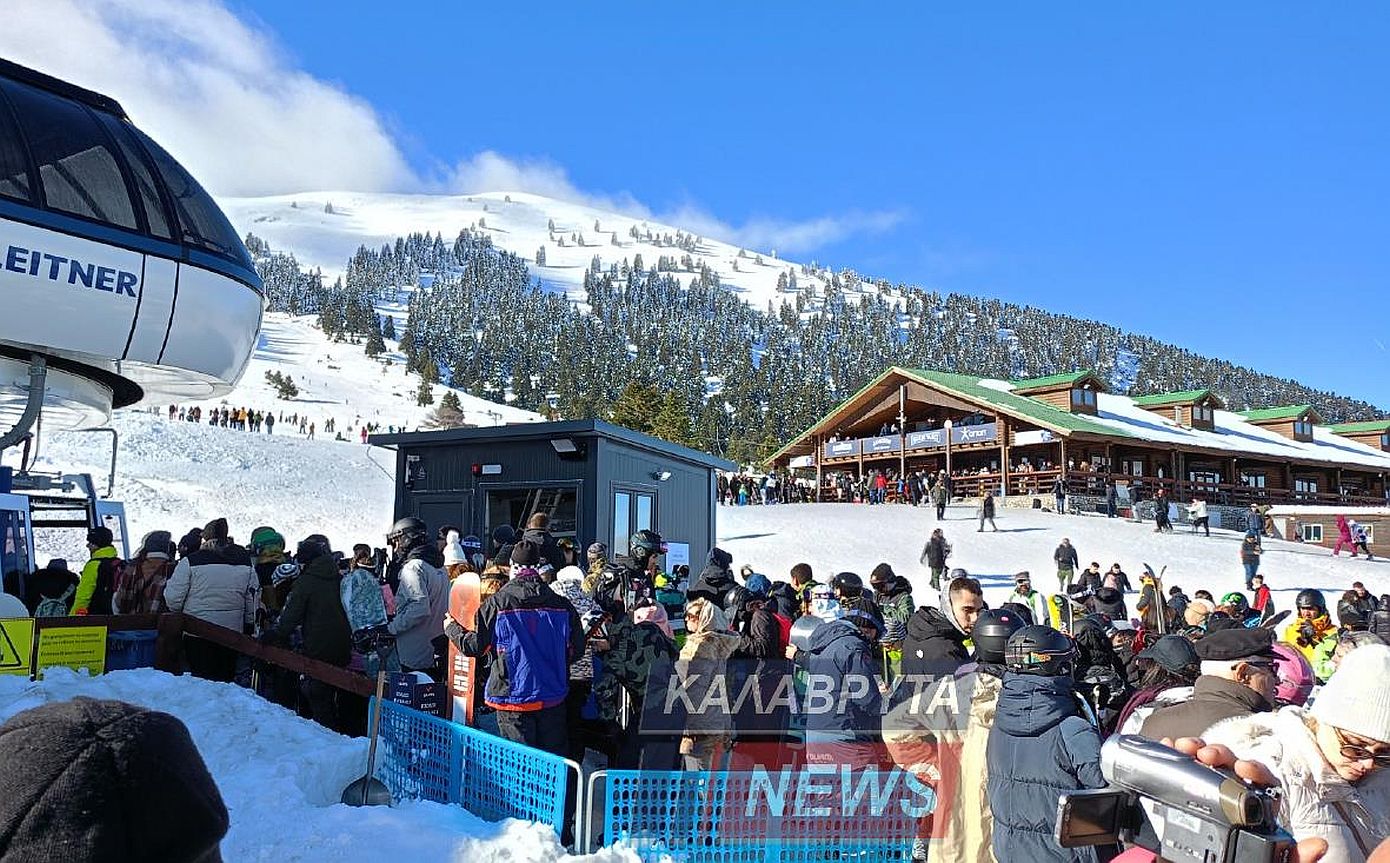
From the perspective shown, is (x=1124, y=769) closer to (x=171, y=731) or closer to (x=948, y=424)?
(x=171, y=731)

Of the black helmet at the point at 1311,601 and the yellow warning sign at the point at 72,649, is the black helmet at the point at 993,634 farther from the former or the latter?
the yellow warning sign at the point at 72,649

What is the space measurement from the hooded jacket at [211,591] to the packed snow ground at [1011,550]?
13.9 meters

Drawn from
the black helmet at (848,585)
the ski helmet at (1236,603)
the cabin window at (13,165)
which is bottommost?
the ski helmet at (1236,603)

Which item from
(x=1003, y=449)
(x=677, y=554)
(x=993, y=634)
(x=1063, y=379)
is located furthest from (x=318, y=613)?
(x=1063, y=379)

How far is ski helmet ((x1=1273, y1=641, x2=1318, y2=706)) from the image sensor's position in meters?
4.84

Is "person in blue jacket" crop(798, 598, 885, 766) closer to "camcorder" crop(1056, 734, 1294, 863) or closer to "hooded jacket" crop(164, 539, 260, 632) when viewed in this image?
"camcorder" crop(1056, 734, 1294, 863)

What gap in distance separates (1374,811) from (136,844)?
2618 millimetres

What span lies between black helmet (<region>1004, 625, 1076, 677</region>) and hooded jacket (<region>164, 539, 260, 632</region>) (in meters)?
6.14

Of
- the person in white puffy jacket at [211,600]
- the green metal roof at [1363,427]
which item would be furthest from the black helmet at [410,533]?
the green metal roof at [1363,427]

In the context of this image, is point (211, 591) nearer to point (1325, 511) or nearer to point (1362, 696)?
point (1362, 696)

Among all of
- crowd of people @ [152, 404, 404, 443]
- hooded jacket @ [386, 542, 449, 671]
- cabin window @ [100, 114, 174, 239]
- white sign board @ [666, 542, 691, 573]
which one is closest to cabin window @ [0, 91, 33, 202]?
cabin window @ [100, 114, 174, 239]

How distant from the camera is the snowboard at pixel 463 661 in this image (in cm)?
590

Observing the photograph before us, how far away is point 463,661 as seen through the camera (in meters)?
5.96

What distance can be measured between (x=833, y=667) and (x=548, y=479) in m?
8.85
